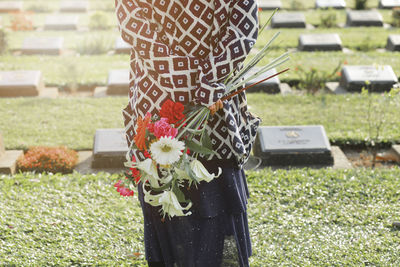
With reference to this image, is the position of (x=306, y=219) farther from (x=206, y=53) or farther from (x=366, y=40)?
(x=366, y=40)

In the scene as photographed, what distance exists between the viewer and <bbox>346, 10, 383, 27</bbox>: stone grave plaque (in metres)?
12.3

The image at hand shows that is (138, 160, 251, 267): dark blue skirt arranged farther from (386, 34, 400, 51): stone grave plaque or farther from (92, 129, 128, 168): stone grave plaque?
(386, 34, 400, 51): stone grave plaque

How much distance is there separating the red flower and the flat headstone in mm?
12479

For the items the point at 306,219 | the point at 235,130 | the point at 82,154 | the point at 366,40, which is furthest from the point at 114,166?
the point at 366,40

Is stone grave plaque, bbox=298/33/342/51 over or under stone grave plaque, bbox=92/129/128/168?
under

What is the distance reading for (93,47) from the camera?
10.4 metres

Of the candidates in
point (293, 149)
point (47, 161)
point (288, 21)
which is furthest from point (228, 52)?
point (288, 21)

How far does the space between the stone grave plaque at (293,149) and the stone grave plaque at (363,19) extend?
292 inches

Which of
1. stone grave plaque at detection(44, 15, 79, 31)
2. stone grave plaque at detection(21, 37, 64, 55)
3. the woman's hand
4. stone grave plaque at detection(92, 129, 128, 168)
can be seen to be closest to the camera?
the woman's hand

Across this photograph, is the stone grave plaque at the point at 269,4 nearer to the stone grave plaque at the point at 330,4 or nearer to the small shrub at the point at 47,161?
the stone grave plaque at the point at 330,4

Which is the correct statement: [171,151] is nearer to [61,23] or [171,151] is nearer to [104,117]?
[104,117]

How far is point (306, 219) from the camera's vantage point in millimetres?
4457

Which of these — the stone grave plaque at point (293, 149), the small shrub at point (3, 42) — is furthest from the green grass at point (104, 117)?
the small shrub at point (3, 42)

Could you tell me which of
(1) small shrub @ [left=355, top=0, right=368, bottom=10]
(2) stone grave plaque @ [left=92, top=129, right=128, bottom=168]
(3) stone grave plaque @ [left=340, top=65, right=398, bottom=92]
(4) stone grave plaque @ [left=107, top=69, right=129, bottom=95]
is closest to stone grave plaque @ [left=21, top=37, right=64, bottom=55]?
(4) stone grave plaque @ [left=107, top=69, right=129, bottom=95]
